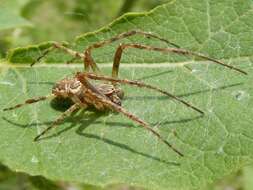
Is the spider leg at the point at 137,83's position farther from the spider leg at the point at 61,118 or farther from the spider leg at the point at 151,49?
the spider leg at the point at 61,118

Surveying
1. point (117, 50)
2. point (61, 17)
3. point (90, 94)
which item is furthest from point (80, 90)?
point (61, 17)

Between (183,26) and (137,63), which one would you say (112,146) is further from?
(183,26)

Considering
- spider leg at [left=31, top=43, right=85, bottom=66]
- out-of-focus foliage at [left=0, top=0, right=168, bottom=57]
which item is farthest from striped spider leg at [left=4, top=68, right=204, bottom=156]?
out-of-focus foliage at [left=0, top=0, right=168, bottom=57]

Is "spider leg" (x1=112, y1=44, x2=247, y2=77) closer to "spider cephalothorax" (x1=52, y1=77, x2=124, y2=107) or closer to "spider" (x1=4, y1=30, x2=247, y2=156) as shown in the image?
"spider" (x1=4, y1=30, x2=247, y2=156)

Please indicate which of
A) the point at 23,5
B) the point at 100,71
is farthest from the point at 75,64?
the point at 23,5

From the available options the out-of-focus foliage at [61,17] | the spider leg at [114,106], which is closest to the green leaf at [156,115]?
the spider leg at [114,106]

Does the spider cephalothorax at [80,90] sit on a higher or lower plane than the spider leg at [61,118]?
higher
